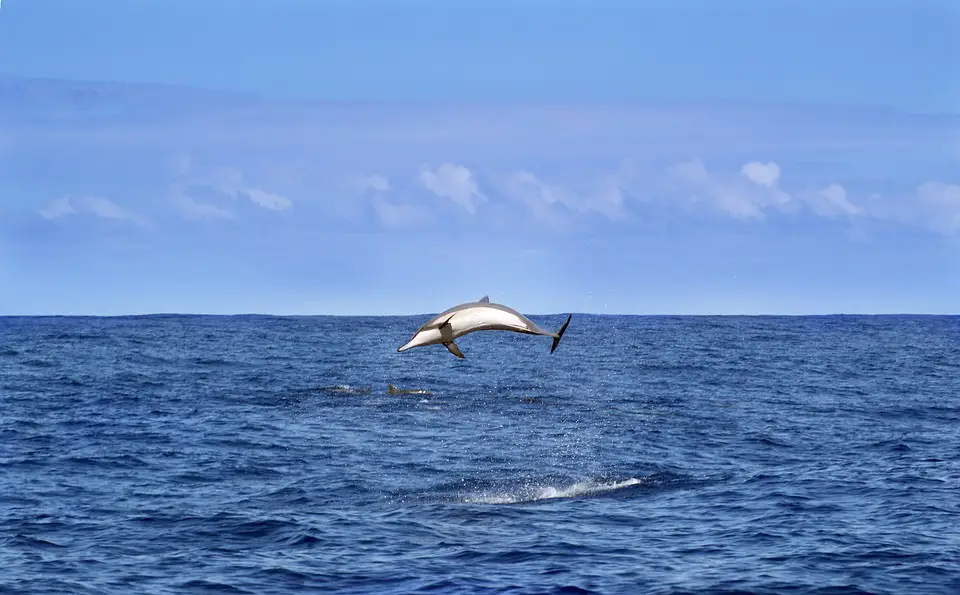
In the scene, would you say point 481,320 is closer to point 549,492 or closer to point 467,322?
point 467,322

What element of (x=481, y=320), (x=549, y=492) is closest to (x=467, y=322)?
(x=481, y=320)

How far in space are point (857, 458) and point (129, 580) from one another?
31257 millimetres

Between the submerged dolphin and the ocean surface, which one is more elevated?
the submerged dolphin

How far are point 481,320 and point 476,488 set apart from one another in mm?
24231

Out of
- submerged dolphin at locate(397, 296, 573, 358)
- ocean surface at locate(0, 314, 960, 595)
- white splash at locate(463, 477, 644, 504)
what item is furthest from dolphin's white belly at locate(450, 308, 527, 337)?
white splash at locate(463, 477, 644, 504)

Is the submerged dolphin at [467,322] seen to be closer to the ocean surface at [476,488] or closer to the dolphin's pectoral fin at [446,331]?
the dolphin's pectoral fin at [446,331]

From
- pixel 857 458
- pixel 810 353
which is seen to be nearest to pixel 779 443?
pixel 857 458

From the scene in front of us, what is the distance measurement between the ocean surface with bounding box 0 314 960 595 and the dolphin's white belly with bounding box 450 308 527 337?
11695 millimetres

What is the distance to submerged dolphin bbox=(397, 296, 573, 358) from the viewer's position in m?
16.8

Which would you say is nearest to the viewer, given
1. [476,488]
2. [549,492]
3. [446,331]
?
[446,331]

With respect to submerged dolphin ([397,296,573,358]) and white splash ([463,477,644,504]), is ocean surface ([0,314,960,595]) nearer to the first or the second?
white splash ([463,477,644,504])

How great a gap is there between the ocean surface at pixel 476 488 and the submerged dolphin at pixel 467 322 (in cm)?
1154

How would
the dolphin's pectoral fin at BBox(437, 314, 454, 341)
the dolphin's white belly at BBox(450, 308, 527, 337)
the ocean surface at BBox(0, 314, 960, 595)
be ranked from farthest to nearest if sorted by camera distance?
the ocean surface at BBox(0, 314, 960, 595), the dolphin's pectoral fin at BBox(437, 314, 454, 341), the dolphin's white belly at BBox(450, 308, 527, 337)

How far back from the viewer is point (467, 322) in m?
17.2
